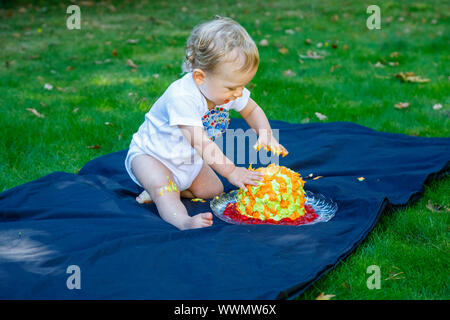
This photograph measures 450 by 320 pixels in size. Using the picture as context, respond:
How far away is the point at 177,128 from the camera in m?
3.17

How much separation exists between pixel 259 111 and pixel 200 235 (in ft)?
3.82

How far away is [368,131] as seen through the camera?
447cm

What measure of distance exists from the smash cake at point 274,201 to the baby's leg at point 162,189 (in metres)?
0.31

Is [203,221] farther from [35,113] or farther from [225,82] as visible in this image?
[35,113]

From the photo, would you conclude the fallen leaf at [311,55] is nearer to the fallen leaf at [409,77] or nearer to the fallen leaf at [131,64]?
the fallen leaf at [409,77]

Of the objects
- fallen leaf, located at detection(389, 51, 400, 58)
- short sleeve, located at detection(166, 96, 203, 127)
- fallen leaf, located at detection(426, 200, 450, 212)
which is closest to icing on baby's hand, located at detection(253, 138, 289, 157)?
short sleeve, located at detection(166, 96, 203, 127)

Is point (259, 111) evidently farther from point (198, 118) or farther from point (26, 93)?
point (26, 93)

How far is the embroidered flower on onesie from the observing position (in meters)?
3.23

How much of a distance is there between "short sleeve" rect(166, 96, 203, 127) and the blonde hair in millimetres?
236

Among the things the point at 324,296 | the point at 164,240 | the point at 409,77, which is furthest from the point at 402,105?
the point at 164,240

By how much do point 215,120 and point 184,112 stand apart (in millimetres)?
356

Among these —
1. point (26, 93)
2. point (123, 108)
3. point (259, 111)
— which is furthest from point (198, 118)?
point (26, 93)

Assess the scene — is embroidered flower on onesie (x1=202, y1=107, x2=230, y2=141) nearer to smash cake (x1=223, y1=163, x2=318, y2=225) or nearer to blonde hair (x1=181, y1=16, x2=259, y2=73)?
blonde hair (x1=181, y1=16, x2=259, y2=73)
